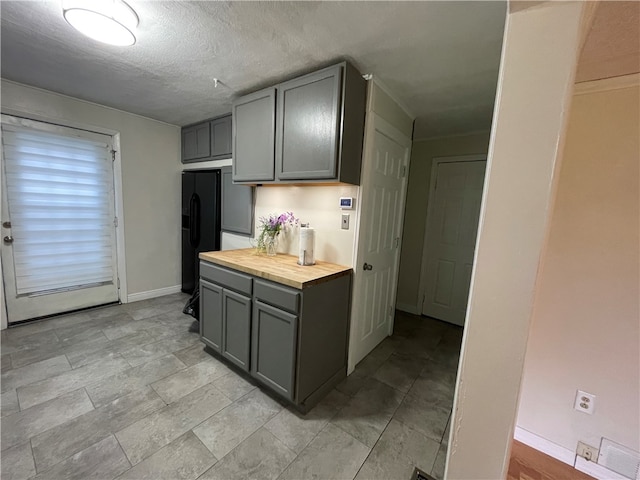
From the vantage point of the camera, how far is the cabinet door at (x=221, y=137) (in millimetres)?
3043

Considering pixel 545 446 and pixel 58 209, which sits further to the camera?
pixel 58 209

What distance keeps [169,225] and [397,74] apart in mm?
3506

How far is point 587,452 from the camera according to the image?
1.49 metres

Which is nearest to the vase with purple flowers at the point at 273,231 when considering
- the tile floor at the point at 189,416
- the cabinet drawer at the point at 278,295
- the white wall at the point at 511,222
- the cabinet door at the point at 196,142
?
the cabinet drawer at the point at 278,295

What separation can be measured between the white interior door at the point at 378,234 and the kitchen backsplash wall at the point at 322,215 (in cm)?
10

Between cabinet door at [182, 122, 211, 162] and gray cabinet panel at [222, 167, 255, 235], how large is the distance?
0.51 metres

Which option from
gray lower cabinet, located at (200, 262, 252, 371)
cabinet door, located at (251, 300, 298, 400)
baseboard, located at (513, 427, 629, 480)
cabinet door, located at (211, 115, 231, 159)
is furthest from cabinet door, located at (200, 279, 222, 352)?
baseboard, located at (513, 427, 629, 480)

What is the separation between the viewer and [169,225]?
3748 millimetres

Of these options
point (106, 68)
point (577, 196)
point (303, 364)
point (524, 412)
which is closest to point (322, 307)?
point (303, 364)

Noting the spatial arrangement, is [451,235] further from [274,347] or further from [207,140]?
[207,140]

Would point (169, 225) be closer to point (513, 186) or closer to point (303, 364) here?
point (303, 364)

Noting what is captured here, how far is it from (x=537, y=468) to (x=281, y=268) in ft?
6.55

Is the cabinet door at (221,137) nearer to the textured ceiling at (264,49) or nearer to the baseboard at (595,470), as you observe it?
the textured ceiling at (264,49)

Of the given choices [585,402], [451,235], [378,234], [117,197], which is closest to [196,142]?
[117,197]
